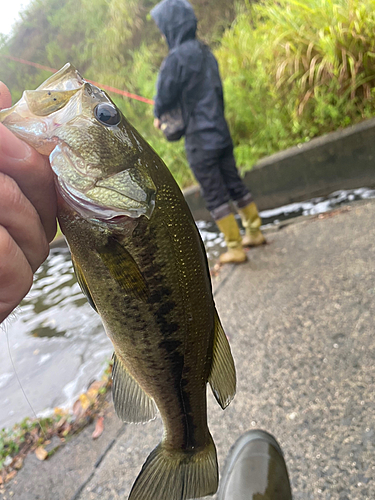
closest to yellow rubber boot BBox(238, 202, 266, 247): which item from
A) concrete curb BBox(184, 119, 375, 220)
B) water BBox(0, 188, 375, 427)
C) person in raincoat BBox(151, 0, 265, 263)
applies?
person in raincoat BBox(151, 0, 265, 263)

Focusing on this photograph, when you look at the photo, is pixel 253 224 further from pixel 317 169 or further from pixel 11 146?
pixel 11 146

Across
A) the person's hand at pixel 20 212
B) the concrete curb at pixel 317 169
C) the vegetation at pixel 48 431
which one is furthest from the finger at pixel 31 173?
the concrete curb at pixel 317 169

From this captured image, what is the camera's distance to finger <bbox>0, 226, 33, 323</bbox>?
2.84 feet

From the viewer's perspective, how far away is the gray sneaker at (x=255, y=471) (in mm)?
1717

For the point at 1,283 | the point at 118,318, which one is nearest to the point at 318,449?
the point at 118,318

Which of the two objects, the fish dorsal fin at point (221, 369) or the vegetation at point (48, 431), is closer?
the fish dorsal fin at point (221, 369)

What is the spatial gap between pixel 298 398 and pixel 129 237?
1.75m

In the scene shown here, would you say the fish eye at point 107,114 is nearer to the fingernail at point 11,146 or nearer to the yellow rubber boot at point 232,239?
the fingernail at point 11,146

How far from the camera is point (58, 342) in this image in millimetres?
4027

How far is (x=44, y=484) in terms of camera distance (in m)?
2.26

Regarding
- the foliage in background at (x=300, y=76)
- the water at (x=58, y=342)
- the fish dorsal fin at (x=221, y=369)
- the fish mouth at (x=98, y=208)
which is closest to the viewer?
the fish mouth at (x=98, y=208)

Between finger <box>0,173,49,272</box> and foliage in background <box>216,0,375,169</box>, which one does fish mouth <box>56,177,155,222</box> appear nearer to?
finger <box>0,173,49,272</box>

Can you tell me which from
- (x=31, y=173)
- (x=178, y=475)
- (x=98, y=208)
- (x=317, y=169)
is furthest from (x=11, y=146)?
(x=317, y=169)

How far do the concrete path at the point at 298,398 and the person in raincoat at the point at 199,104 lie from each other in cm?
114
